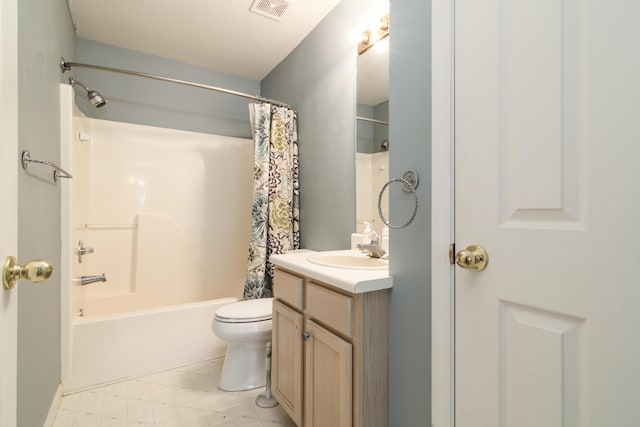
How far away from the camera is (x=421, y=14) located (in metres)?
0.94

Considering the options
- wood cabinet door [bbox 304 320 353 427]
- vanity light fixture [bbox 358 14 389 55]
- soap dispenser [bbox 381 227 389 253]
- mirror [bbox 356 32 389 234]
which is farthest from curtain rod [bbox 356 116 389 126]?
wood cabinet door [bbox 304 320 353 427]

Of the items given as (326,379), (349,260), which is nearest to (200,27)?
(349,260)

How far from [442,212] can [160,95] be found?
2716 millimetres

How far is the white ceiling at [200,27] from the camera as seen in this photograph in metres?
1.96

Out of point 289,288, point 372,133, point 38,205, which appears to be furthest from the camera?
point 372,133

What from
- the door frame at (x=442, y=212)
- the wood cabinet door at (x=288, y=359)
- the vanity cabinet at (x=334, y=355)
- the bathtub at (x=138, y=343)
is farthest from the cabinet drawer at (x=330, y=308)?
the bathtub at (x=138, y=343)

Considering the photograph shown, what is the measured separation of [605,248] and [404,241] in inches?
20.1

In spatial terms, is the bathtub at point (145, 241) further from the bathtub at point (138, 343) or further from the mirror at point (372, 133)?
the mirror at point (372, 133)

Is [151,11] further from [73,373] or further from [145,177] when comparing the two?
[73,373]

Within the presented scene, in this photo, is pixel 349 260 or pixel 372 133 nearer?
pixel 349 260

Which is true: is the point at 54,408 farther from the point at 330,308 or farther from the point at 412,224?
the point at 412,224

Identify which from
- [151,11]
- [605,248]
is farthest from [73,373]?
[605,248]

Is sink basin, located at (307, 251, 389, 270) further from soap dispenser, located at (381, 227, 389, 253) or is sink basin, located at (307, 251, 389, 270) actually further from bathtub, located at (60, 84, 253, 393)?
bathtub, located at (60, 84, 253, 393)

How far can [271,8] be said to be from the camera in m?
1.95
